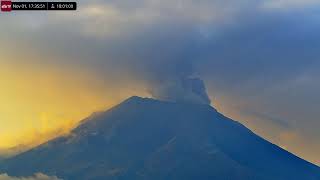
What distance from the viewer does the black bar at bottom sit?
128ft

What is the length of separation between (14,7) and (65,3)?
3619 millimetres

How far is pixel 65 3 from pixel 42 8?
1763mm

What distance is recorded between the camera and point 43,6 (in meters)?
39.4

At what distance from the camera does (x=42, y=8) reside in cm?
3925

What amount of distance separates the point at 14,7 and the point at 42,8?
7.84 feet

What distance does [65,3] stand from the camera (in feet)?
132

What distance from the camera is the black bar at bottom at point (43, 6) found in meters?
39.1
